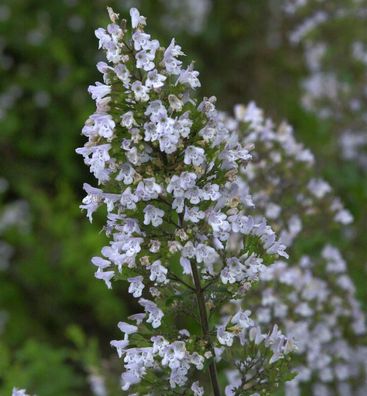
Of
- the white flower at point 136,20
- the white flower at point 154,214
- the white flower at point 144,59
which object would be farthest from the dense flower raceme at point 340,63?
the white flower at point 154,214

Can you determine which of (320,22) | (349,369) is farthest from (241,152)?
(320,22)

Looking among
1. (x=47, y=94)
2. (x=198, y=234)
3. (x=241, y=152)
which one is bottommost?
(x=198, y=234)

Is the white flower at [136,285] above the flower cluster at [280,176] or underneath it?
underneath

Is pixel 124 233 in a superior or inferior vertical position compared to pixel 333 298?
inferior

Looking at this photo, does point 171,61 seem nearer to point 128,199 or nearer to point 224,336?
point 128,199

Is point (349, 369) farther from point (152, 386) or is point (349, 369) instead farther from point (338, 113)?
point (338, 113)

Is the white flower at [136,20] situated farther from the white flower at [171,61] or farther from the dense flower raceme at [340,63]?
the dense flower raceme at [340,63]

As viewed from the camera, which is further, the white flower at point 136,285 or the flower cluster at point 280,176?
the flower cluster at point 280,176
